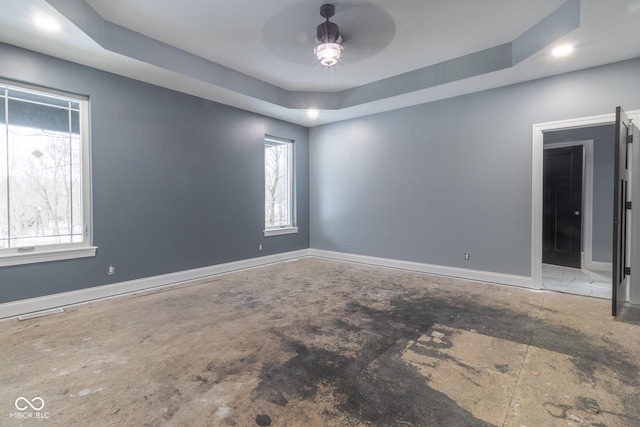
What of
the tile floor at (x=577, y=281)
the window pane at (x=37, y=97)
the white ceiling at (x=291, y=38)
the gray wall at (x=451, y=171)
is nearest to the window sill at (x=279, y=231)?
the gray wall at (x=451, y=171)

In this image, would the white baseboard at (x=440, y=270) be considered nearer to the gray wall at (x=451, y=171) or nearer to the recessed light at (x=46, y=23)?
the gray wall at (x=451, y=171)

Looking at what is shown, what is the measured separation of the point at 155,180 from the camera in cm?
414

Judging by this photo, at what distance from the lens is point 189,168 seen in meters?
4.52

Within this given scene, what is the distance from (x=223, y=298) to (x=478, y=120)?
4399 millimetres

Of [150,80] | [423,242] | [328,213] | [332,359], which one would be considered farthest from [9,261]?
[423,242]

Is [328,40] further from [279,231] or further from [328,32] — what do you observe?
[279,231]

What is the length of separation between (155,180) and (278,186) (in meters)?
2.49

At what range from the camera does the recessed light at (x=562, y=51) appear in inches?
123

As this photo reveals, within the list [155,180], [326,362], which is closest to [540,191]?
[326,362]

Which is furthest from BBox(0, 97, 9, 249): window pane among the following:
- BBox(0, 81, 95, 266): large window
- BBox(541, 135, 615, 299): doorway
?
BBox(541, 135, 615, 299): doorway

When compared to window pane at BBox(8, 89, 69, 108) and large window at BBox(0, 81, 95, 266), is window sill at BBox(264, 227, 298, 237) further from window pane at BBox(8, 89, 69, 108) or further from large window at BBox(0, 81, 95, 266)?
window pane at BBox(8, 89, 69, 108)

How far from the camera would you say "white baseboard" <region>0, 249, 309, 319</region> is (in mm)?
3131

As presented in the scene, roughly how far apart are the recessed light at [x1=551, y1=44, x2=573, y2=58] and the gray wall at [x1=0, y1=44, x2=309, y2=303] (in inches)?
169

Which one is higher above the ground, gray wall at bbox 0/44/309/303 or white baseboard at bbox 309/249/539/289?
gray wall at bbox 0/44/309/303
